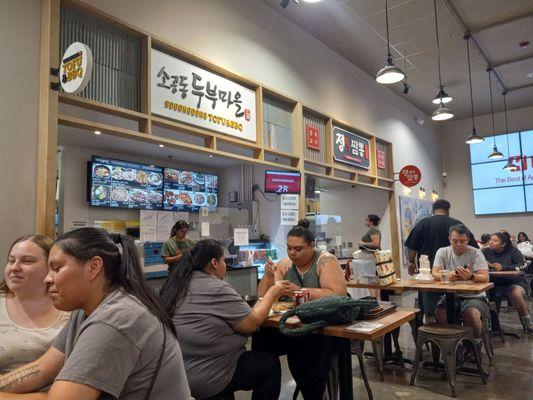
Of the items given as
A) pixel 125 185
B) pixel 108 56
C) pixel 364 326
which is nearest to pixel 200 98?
pixel 108 56

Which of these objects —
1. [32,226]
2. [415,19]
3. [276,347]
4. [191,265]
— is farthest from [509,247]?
[32,226]

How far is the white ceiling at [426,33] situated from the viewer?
5.55m

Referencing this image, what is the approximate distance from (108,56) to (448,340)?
3.64m

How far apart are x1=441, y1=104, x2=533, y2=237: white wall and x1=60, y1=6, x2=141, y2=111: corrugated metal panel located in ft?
31.9

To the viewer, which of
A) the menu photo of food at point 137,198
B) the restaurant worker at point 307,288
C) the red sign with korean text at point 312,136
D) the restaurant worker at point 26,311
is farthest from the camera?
the menu photo of food at point 137,198

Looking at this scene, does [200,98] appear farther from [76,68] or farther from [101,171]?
[101,171]

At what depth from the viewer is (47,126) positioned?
285 centimetres

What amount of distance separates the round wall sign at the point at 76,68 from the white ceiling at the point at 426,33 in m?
3.18

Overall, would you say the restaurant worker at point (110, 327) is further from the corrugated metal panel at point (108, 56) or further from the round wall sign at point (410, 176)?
the round wall sign at point (410, 176)

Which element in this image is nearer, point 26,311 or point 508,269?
point 26,311

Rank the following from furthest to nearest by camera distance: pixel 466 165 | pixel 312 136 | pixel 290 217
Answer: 1. pixel 466 165
2. pixel 312 136
3. pixel 290 217

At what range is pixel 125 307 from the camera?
1176mm

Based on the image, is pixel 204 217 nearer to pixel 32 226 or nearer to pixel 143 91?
pixel 143 91

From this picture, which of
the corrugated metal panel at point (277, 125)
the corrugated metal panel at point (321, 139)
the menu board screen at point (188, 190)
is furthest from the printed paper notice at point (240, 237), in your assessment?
the menu board screen at point (188, 190)
